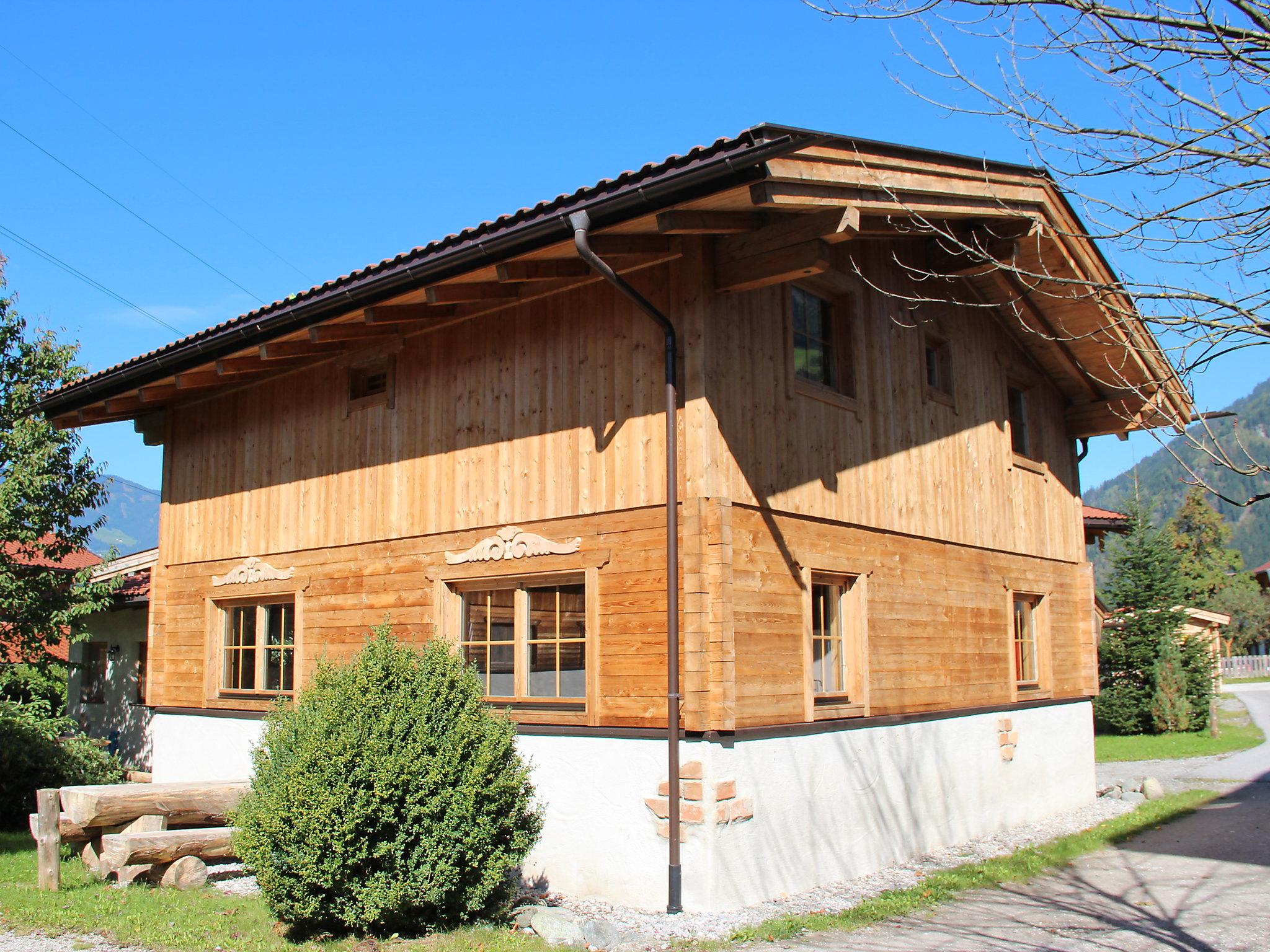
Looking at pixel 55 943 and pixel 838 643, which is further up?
pixel 838 643

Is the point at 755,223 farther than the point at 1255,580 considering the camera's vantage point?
No

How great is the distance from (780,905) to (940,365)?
20.5ft

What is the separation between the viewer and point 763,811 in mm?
8203

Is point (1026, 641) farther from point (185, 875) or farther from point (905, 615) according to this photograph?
point (185, 875)

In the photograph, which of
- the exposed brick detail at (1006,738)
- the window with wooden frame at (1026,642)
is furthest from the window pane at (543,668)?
the window with wooden frame at (1026,642)

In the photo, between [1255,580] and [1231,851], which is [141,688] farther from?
[1255,580]

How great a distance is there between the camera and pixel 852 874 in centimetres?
918

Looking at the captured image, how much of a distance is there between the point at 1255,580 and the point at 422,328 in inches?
3022

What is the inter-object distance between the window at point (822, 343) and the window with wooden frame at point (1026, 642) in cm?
454

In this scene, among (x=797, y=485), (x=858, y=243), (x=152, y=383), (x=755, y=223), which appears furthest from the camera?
(x=152, y=383)

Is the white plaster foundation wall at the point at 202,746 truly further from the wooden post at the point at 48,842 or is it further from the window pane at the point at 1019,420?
the window pane at the point at 1019,420

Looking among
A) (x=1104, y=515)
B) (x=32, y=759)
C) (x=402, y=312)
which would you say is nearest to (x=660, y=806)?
(x=402, y=312)

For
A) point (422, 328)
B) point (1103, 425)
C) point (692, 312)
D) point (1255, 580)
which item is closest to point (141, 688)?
point (422, 328)

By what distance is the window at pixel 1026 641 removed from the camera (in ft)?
43.2
